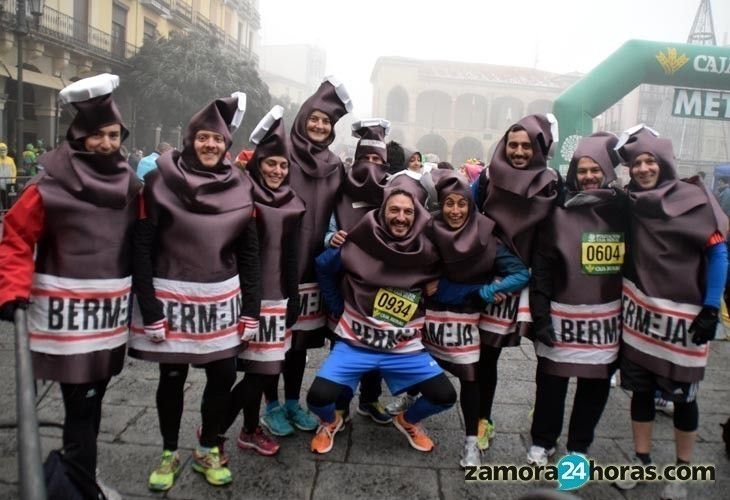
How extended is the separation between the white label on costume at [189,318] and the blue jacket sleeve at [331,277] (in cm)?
74

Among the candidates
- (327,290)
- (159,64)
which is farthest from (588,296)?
(159,64)

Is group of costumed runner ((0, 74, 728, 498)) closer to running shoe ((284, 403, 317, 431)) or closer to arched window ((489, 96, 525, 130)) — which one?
running shoe ((284, 403, 317, 431))

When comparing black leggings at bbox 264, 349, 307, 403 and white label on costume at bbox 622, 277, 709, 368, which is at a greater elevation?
white label on costume at bbox 622, 277, 709, 368

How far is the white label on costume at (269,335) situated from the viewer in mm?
3193

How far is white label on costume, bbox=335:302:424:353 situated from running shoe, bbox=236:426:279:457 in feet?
2.43

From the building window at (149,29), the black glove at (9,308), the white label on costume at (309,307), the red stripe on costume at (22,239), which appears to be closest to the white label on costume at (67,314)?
the red stripe on costume at (22,239)

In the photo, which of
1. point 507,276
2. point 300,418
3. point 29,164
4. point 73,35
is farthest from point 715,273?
point 73,35

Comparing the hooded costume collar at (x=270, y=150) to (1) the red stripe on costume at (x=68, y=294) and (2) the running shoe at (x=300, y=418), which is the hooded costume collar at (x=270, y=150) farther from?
(2) the running shoe at (x=300, y=418)

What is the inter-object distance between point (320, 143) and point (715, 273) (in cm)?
230

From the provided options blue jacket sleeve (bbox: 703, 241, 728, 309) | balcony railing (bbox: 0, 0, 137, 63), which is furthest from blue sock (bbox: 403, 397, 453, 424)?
balcony railing (bbox: 0, 0, 137, 63)

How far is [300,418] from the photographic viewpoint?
3.68 m

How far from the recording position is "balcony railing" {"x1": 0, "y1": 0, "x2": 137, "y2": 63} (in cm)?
1697

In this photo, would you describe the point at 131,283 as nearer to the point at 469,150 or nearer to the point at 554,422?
the point at 554,422

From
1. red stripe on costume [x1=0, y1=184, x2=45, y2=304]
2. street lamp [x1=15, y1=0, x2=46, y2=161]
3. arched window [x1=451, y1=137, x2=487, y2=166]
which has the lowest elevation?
red stripe on costume [x1=0, y1=184, x2=45, y2=304]
